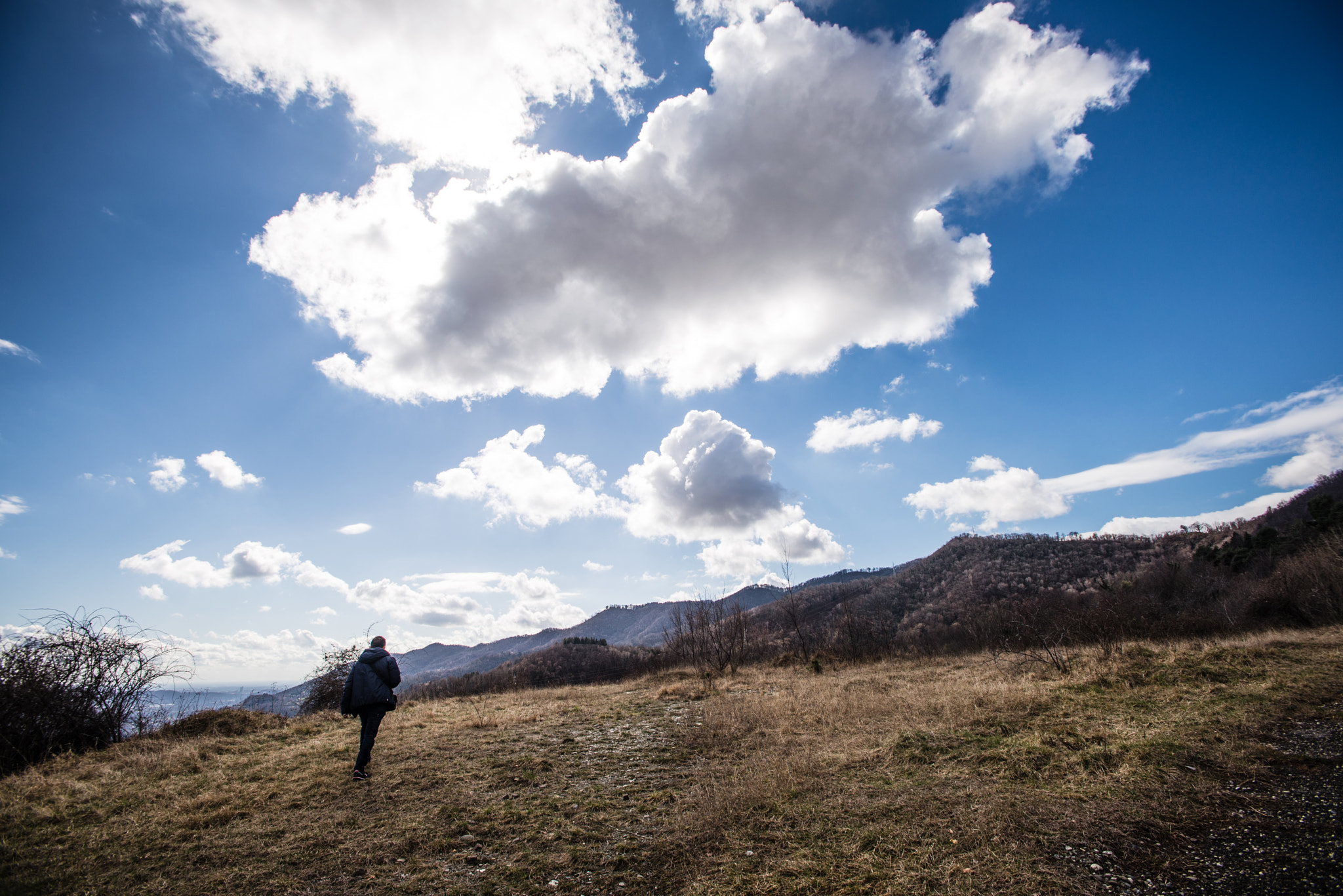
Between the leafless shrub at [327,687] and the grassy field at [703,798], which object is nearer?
the grassy field at [703,798]

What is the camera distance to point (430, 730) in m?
12.5

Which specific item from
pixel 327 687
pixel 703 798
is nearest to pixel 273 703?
pixel 327 687

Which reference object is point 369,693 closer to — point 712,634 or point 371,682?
point 371,682

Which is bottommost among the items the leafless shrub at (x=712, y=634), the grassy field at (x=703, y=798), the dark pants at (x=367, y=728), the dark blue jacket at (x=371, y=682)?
the leafless shrub at (x=712, y=634)

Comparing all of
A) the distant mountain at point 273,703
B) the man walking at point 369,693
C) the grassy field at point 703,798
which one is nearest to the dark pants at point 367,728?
the man walking at point 369,693

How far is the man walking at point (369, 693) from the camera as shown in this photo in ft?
27.8

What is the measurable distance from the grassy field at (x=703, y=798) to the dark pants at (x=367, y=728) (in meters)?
0.40

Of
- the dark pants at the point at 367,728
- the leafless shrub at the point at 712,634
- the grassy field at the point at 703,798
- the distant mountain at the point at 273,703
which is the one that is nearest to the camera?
the grassy field at the point at 703,798

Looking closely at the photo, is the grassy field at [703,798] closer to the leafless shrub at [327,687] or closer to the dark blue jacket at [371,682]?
the dark blue jacket at [371,682]

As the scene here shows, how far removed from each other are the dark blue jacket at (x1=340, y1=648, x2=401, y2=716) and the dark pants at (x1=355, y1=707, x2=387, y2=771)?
0.30 ft

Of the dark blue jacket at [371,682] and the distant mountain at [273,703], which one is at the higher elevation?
the dark blue jacket at [371,682]

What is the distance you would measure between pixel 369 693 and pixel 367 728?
0.61 metres

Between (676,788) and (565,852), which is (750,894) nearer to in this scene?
(565,852)

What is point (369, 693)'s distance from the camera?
868cm
